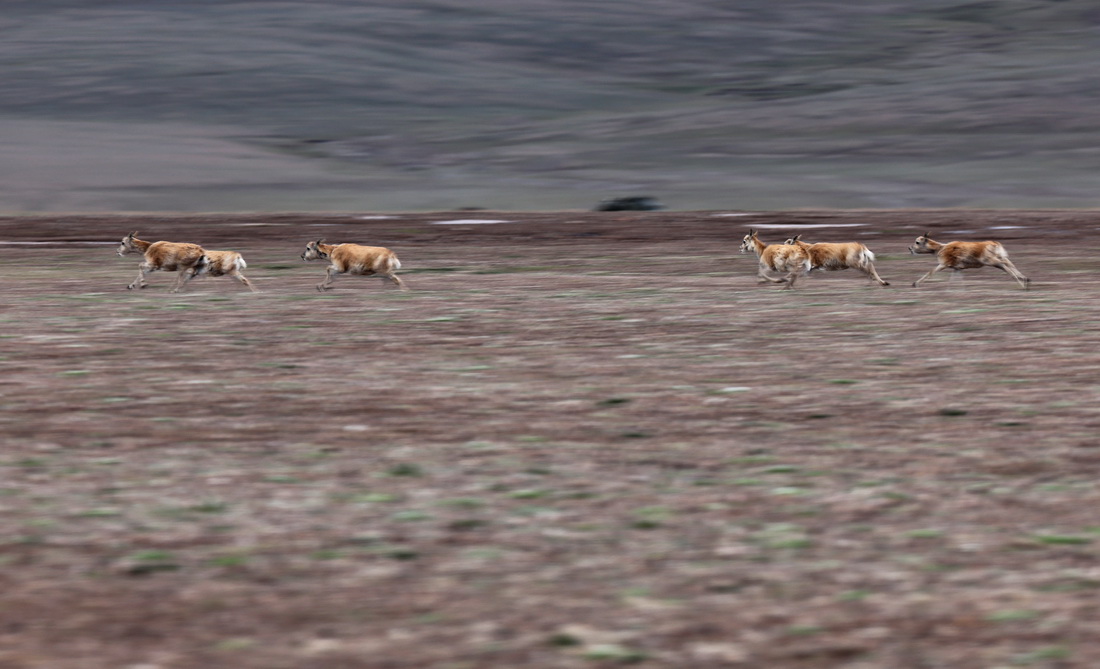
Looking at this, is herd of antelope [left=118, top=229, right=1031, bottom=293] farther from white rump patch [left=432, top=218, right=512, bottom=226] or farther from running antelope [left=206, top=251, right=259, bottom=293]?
white rump patch [left=432, top=218, right=512, bottom=226]

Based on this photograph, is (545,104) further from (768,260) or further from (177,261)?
(177,261)

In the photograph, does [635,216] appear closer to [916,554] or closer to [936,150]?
[936,150]

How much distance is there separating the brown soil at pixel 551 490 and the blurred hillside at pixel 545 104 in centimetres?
5188

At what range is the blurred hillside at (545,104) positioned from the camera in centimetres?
7550

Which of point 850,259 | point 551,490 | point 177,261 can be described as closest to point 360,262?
point 177,261

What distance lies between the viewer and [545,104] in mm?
107812

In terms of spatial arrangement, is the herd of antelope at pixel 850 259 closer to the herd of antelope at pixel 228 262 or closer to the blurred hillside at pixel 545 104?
the herd of antelope at pixel 228 262

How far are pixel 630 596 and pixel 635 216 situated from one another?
48.8 meters

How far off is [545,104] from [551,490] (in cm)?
10049

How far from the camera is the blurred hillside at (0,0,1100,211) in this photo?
248 feet

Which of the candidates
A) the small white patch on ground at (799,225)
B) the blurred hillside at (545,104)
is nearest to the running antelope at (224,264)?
the small white patch on ground at (799,225)

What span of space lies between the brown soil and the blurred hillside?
51882mm

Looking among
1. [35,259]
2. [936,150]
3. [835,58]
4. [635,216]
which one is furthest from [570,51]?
[35,259]

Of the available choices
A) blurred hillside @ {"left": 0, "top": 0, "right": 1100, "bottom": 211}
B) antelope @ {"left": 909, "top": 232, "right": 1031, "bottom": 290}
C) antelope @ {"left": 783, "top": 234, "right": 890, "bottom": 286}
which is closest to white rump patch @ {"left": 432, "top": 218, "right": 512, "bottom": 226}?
blurred hillside @ {"left": 0, "top": 0, "right": 1100, "bottom": 211}
